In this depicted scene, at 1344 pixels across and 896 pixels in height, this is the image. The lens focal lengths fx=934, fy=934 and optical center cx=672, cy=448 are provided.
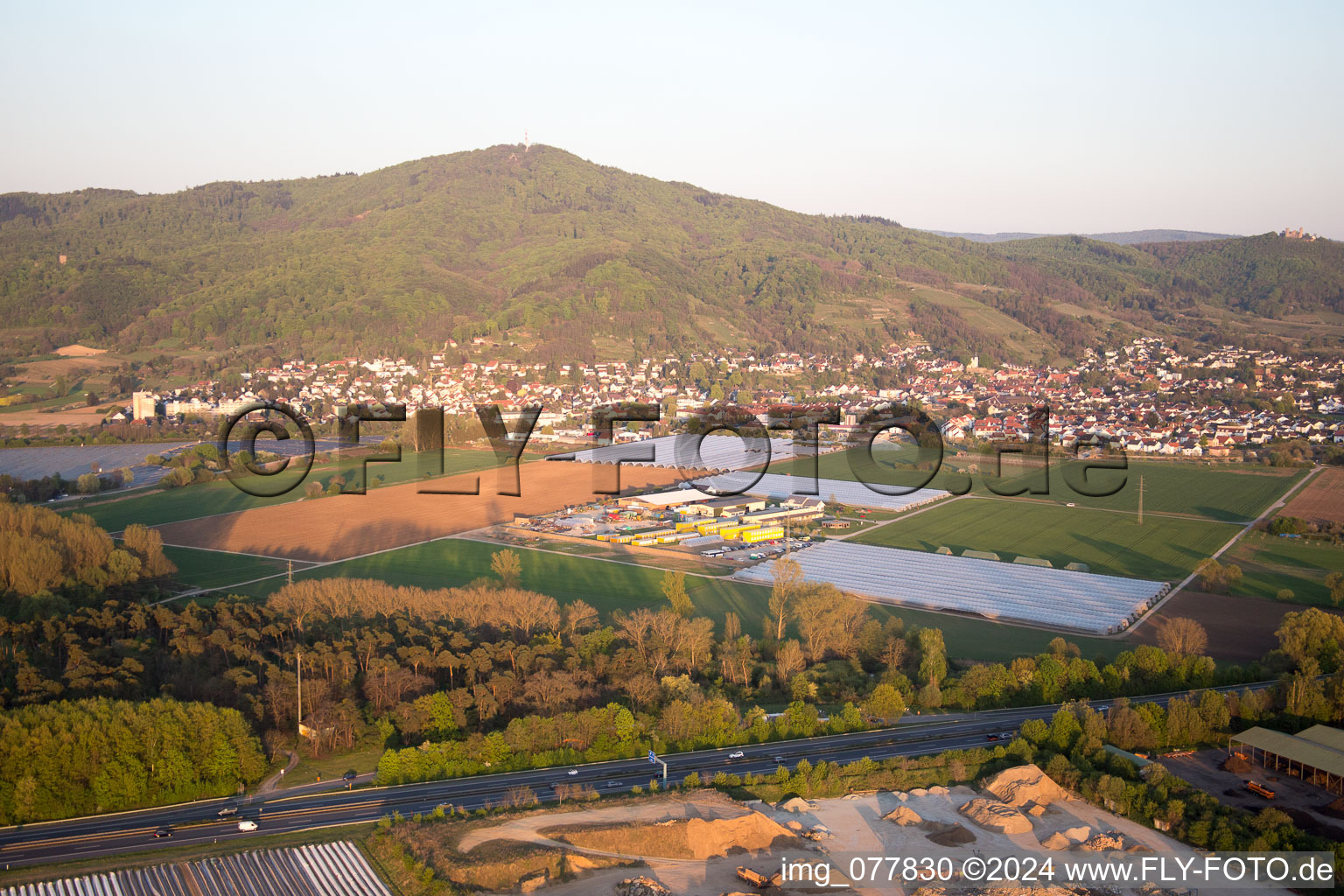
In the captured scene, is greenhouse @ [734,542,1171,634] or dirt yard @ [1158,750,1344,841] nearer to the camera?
dirt yard @ [1158,750,1344,841]

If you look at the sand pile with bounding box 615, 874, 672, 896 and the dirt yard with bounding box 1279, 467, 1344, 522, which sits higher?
the dirt yard with bounding box 1279, 467, 1344, 522

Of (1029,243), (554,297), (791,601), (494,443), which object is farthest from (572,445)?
(1029,243)

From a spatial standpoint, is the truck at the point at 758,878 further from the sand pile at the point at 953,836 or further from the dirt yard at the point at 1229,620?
the dirt yard at the point at 1229,620

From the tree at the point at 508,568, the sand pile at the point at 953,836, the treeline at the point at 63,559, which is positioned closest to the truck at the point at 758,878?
the sand pile at the point at 953,836

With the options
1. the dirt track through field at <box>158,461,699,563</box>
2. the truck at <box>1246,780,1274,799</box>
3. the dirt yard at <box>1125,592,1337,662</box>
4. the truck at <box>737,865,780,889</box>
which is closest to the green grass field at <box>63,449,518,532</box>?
the dirt track through field at <box>158,461,699,563</box>

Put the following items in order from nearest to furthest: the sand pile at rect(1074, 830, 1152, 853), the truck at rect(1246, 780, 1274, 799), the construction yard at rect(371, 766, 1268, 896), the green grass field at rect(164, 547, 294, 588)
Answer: the construction yard at rect(371, 766, 1268, 896)
the sand pile at rect(1074, 830, 1152, 853)
the truck at rect(1246, 780, 1274, 799)
the green grass field at rect(164, 547, 294, 588)

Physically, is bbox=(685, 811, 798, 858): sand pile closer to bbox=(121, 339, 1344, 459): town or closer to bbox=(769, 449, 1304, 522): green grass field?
bbox=(769, 449, 1304, 522): green grass field
